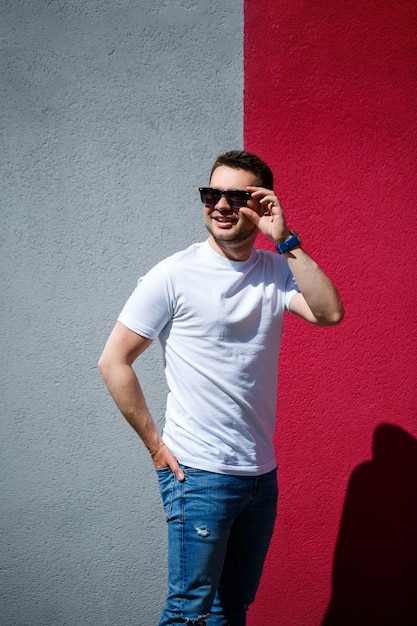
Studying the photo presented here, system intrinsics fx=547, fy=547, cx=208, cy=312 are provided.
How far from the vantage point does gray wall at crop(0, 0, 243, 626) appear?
7.19 ft

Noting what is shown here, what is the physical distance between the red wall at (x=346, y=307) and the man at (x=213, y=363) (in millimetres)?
600

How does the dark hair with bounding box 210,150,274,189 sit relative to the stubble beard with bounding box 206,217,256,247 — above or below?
above

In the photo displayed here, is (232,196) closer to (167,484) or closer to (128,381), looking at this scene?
(128,381)

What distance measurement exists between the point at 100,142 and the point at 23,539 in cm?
173

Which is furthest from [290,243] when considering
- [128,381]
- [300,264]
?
[128,381]

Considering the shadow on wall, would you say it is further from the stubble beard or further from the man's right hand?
the stubble beard

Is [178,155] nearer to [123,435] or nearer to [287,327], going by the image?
[287,327]

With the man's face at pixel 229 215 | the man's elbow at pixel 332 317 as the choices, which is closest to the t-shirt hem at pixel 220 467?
the man's elbow at pixel 332 317

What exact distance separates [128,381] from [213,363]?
0.27 meters

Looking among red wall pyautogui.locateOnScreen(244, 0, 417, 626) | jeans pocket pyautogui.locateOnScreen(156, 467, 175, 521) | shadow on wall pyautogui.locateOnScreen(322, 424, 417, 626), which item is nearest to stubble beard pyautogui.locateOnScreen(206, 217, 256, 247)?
red wall pyautogui.locateOnScreen(244, 0, 417, 626)

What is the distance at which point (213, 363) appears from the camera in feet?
5.49

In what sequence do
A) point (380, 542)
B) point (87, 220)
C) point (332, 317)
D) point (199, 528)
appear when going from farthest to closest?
point (380, 542)
point (87, 220)
point (332, 317)
point (199, 528)

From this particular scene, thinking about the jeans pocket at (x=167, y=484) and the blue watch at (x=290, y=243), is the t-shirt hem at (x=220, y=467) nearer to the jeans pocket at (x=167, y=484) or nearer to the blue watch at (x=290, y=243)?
the jeans pocket at (x=167, y=484)

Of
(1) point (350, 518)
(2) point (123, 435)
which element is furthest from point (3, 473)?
(1) point (350, 518)
